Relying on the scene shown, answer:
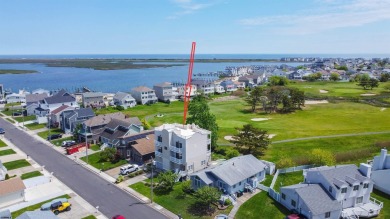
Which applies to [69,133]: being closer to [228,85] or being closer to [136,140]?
[136,140]

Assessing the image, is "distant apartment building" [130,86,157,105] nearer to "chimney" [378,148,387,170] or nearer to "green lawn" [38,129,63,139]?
"green lawn" [38,129,63,139]

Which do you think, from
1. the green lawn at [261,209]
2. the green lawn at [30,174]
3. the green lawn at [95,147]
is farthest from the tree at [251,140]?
the green lawn at [30,174]

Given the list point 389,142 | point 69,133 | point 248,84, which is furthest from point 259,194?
point 248,84

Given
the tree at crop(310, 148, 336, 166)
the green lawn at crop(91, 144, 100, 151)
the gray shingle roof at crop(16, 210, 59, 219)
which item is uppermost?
the tree at crop(310, 148, 336, 166)

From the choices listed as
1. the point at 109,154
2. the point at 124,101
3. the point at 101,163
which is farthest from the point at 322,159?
the point at 124,101

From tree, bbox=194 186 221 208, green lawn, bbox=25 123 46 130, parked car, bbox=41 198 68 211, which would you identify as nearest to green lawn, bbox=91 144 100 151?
parked car, bbox=41 198 68 211
